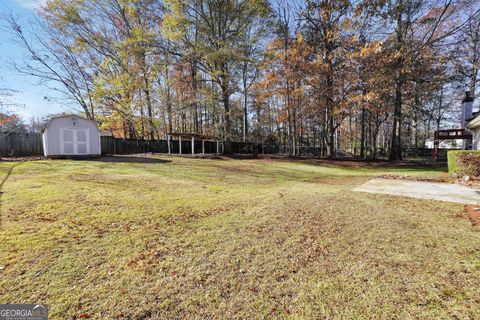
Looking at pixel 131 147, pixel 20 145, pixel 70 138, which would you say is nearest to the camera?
pixel 70 138

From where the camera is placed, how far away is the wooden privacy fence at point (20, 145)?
→ 12.4 meters

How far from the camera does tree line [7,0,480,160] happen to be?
506 inches

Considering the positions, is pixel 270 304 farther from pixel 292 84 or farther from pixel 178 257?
pixel 292 84

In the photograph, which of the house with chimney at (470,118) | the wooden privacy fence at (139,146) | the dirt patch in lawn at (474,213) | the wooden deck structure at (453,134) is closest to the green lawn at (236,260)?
the dirt patch in lawn at (474,213)

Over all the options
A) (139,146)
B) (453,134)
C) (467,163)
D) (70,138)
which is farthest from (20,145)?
(453,134)

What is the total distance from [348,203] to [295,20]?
15.0 metres

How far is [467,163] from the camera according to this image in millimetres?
6871

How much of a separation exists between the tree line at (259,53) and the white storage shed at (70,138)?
4497 mm

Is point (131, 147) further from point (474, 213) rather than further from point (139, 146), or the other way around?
point (474, 213)

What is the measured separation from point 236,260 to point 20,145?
56.2 feet

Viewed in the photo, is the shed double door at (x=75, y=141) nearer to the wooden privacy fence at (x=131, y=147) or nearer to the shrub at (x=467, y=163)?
the wooden privacy fence at (x=131, y=147)

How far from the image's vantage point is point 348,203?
4.19m

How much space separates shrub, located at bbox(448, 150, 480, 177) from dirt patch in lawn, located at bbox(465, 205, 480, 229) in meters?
4.04

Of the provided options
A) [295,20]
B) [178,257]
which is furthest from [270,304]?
[295,20]
